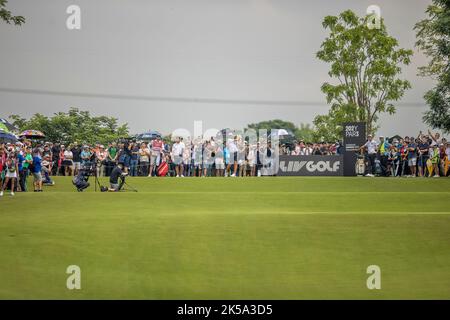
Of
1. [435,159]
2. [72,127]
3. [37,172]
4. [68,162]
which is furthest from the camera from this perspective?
[72,127]

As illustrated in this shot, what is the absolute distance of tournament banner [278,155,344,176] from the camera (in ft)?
132

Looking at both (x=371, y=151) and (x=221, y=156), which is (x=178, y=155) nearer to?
(x=221, y=156)

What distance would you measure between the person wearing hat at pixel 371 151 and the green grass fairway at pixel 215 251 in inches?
477

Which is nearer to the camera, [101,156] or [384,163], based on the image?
[101,156]

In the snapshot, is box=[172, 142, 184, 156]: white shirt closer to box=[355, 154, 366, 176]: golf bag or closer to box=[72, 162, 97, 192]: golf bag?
box=[72, 162, 97, 192]: golf bag

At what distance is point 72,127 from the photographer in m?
56.9

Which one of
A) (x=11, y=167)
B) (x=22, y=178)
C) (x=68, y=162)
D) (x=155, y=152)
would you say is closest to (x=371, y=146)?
(x=155, y=152)

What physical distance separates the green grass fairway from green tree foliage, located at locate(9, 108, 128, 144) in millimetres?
30315

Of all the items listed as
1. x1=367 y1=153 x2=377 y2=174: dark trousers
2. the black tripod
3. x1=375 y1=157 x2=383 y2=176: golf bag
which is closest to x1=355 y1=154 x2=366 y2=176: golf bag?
x1=367 y1=153 x2=377 y2=174: dark trousers

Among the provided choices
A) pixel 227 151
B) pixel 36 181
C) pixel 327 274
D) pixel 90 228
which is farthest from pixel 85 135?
pixel 327 274

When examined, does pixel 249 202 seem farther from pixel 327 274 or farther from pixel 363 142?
pixel 363 142

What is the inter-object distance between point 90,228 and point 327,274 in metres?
6.92

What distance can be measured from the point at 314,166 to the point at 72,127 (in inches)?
934
